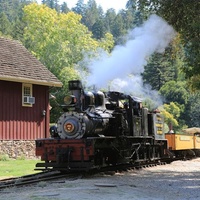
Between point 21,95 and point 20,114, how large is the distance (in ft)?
3.35

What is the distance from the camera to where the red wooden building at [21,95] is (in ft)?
76.5

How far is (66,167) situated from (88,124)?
1512 millimetres

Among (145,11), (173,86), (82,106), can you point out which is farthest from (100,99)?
(173,86)

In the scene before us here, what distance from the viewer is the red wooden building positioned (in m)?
23.3

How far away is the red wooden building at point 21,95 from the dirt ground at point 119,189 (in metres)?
9.69

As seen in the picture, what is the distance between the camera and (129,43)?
1695 centimetres

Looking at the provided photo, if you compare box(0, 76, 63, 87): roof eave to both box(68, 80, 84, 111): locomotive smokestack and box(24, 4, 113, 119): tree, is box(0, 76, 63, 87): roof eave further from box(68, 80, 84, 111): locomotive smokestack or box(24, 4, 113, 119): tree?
box(24, 4, 113, 119): tree

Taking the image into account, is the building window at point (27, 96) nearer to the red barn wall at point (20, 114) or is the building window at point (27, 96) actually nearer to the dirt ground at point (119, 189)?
the red barn wall at point (20, 114)

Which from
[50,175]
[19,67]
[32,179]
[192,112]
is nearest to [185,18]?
[50,175]

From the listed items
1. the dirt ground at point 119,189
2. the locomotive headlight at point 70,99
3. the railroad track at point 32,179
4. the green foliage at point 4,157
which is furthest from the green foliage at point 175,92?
the railroad track at point 32,179

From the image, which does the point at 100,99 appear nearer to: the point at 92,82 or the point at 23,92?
the point at 92,82

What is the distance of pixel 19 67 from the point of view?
967 inches

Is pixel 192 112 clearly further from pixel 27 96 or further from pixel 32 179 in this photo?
pixel 32 179

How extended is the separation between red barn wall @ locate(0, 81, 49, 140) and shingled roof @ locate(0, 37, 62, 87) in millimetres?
631
